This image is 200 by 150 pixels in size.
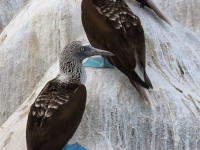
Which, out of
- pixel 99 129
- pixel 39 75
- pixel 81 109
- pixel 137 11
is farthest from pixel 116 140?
pixel 39 75

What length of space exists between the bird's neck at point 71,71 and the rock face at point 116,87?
1.58 ft

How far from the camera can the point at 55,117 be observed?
581 centimetres

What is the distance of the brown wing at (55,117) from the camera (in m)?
5.75

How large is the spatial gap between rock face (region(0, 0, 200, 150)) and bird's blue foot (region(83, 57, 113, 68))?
5 centimetres

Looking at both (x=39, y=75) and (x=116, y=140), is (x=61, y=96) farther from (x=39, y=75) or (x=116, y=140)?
(x=39, y=75)

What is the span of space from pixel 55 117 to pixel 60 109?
0.31 feet

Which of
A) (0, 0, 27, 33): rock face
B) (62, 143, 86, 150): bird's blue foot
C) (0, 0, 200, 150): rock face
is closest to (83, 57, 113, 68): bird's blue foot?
(0, 0, 200, 150): rock face

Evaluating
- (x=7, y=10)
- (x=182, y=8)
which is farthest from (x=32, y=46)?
(x=7, y=10)

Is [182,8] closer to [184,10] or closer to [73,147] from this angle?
[184,10]

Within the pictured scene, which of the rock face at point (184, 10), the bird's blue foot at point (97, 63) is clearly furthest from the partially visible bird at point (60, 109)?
the rock face at point (184, 10)

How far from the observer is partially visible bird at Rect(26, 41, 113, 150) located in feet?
18.9

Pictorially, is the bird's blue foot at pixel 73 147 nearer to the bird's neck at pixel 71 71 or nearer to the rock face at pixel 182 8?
the bird's neck at pixel 71 71

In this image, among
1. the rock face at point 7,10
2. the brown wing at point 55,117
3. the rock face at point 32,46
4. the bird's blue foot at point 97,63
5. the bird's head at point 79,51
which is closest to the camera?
the brown wing at point 55,117

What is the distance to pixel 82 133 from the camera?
6516 mm
